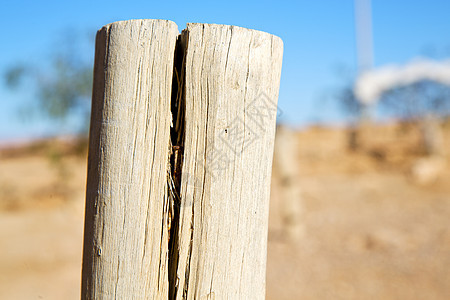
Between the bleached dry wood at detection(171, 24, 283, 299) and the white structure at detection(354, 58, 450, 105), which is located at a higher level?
the white structure at detection(354, 58, 450, 105)

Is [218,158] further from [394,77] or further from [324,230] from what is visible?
[394,77]

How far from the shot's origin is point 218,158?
129cm

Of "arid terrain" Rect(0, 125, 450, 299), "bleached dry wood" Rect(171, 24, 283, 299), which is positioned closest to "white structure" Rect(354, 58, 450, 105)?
"arid terrain" Rect(0, 125, 450, 299)

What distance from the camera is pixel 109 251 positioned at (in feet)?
4.22

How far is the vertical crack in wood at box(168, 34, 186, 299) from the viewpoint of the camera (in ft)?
4.30

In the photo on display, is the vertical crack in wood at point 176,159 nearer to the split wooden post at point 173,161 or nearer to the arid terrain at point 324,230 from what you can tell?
the split wooden post at point 173,161

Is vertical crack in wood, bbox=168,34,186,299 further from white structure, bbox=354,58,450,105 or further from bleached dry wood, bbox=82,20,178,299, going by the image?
white structure, bbox=354,58,450,105

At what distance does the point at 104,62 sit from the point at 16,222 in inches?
308

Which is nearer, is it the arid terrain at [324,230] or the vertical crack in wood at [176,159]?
the vertical crack in wood at [176,159]

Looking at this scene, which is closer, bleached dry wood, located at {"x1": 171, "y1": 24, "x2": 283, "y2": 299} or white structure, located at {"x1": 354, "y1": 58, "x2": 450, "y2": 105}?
bleached dry wood, located at {"x1": 171, "y1": 24, "x2": 283, "y2": 299}

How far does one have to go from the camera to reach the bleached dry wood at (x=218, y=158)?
1275 millimetres

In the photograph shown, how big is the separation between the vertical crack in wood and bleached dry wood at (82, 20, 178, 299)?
3 cm

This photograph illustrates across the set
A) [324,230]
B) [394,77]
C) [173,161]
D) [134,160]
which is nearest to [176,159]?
[173,161]

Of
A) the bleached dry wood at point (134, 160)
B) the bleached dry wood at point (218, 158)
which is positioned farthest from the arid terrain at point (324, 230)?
the bleached dry wood at point (218, 158)
